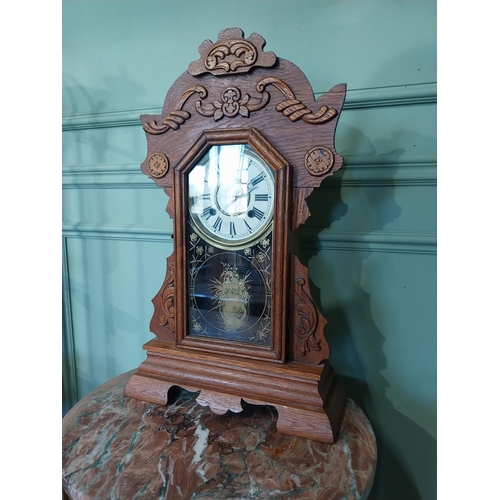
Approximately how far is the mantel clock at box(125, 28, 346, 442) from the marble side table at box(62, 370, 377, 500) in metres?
0.04

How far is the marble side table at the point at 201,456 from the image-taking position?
513 millimetres

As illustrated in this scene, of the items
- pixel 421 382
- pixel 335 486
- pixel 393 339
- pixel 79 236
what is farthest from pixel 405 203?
pixel 79 236

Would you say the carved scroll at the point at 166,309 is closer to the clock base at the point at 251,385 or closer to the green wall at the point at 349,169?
the clock base at the point at 251,385

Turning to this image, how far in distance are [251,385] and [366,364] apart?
0.37 metres

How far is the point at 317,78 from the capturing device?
2.76 feet

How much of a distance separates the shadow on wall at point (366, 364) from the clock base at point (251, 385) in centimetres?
16

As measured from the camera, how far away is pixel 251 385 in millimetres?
650

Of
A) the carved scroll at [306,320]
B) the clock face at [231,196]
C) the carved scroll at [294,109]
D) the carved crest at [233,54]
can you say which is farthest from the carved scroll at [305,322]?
the carved crest at [233,54]

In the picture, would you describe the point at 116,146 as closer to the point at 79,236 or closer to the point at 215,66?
the point at 79,236

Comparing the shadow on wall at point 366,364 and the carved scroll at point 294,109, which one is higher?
the carved scroll at point 294,109

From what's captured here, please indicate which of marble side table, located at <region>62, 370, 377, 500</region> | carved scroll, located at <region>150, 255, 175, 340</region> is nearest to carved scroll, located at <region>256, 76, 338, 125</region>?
carved scroll, located at <region>150, 255, 175, 340</region>

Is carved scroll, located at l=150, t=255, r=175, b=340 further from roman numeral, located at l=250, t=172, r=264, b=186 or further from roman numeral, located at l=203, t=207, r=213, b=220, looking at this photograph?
roman numeral, located at l=250, t=172, r=264, b=186

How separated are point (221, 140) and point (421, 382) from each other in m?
0.73

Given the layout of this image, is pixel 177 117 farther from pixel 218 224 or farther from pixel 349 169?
pixel 349 169
